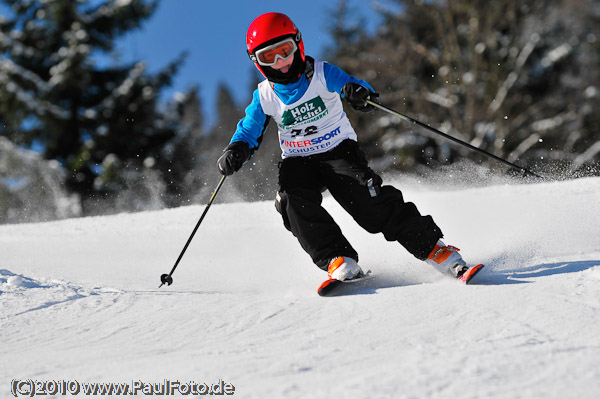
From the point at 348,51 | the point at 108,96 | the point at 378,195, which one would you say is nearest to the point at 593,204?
the point at 378,195

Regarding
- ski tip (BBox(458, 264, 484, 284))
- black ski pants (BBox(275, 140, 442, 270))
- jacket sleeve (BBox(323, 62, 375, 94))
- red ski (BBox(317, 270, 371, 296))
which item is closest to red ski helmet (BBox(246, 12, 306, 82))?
jacket sleeve (BBox(323, 62, 375, 94))

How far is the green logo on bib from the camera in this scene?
11.1ft

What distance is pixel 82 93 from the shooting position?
1706 cm

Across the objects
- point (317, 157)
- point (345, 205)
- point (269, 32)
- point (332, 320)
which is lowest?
point (332, 320)

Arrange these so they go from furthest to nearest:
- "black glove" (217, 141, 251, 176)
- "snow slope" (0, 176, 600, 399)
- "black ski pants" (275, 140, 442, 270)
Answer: "black glove" (217, 141, 251, 176)
"black ski pants" (275, 140, 442, 270)
"snow slope" (0, 176, 600, 399)

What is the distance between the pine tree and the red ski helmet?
1301cm

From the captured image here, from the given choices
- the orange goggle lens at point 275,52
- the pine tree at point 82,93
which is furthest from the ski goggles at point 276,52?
the pine tree at point 82,93

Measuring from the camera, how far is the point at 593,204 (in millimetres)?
4555

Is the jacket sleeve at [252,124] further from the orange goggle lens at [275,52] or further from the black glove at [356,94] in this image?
the black glove at [356,94]

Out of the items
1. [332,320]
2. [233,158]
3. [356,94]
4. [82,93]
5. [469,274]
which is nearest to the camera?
[332,320]

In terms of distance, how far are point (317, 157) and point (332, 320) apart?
1421 mm

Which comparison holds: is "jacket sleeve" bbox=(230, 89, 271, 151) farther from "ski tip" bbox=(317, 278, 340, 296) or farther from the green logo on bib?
"ski tip" bbox=(317, 278, 340, 296)

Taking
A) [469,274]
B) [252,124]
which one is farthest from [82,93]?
[469,274]

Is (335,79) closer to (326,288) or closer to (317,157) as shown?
(317,157)
